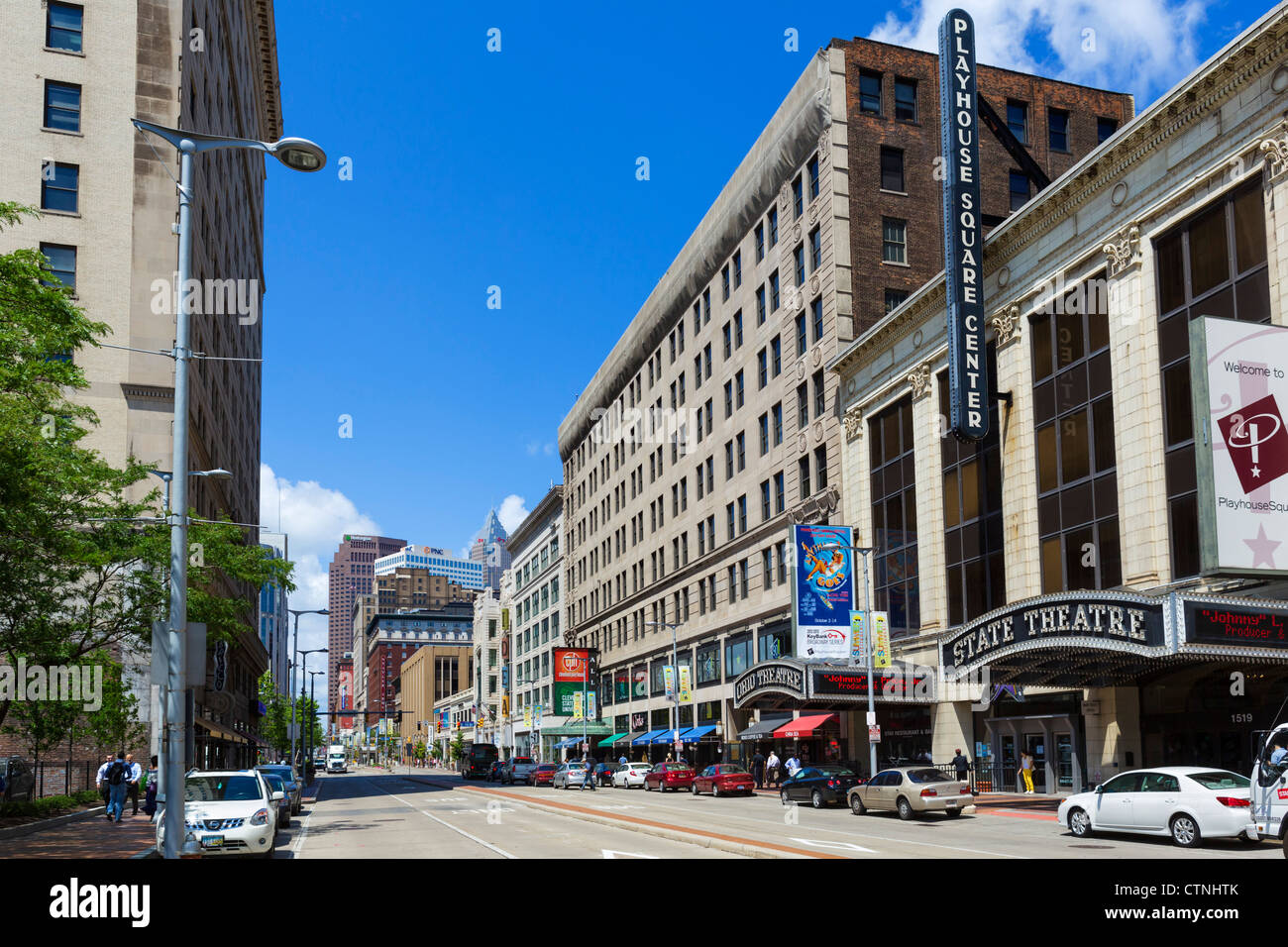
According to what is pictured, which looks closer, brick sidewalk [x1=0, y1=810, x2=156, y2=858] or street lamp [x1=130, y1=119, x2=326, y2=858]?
street lamp [x1=130, y1=119, x2=326, y2=858]

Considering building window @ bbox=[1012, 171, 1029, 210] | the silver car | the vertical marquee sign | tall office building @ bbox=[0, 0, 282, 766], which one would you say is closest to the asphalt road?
the vertical marquee sign

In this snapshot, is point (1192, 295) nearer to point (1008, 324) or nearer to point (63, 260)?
point (1008, 324)

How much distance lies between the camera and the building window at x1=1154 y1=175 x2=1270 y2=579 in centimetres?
2977

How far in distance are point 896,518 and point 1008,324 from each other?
35.9 ft

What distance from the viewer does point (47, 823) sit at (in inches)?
1224

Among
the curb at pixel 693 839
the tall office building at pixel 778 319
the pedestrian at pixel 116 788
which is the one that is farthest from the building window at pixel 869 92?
the pedestrian at pixel 116 788

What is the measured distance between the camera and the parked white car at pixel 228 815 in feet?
66.5

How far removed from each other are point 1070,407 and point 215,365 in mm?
46725

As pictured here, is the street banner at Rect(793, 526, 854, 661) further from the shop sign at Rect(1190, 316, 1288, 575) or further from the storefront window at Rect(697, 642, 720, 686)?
the storefront window at Rect(697, 642, 720, 686)

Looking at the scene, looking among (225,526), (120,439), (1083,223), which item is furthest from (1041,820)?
(120,439)

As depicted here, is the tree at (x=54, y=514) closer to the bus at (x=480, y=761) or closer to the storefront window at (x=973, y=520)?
the storefront window at (x=973, y=520)

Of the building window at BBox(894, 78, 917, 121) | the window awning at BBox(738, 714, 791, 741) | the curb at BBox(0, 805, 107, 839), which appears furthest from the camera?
the building window at BBox(894, 78, 917, 121)

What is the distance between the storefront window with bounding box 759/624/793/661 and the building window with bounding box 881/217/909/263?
1914cm

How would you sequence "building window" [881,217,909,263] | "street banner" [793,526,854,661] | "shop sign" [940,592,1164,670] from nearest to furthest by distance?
"shop sign" [940,592,1164,670] < "street banner" [793,526,854,661] < "building window" [881,217,909,263]
